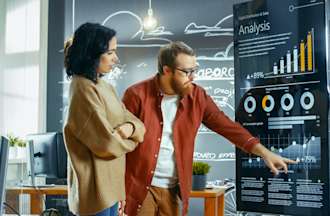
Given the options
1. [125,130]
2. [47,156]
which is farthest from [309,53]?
[47,156]

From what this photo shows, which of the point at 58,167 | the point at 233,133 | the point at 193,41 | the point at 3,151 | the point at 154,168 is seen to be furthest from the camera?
the point at 193,41

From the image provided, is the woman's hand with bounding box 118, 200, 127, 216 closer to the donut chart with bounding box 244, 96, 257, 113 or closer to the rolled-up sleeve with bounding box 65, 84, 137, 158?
the rolled-up sleeve with bounding box 65, 84, 137, 158

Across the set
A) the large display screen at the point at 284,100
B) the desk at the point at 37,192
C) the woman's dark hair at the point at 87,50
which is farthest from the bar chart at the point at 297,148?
the desk at the point at 37,192

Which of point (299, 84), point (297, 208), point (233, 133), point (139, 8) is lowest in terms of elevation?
point (297, 208)

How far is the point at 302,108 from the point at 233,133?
354 millimetres

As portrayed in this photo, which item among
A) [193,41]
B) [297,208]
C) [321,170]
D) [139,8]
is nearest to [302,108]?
[321,170]

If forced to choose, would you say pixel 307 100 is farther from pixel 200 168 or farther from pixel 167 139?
pixel 200 168

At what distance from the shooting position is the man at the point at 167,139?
2.17 metres

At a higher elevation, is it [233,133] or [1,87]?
[1,87]

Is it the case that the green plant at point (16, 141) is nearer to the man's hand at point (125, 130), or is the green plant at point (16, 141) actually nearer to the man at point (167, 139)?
the man at point (167, 139)

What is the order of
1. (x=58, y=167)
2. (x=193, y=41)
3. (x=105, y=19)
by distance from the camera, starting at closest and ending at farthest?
(x=58, y=167)
(x=193, y=41)
(x=105, y=19)

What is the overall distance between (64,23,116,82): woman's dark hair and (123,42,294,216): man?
0.38 metres

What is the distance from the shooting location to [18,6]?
514cm

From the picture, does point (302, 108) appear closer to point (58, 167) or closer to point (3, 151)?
point (3, 151)
